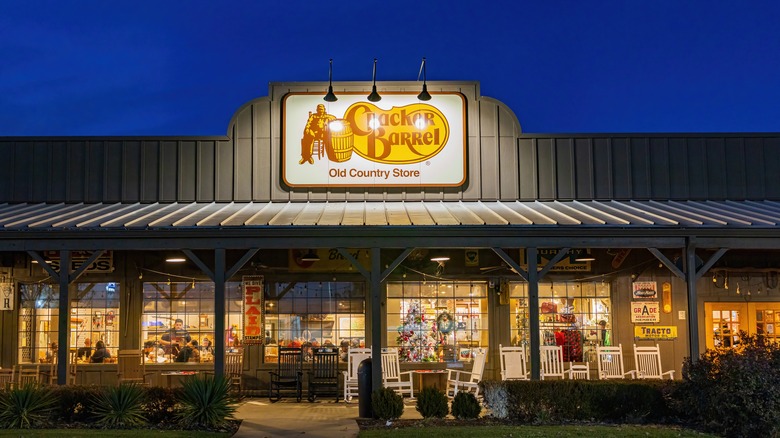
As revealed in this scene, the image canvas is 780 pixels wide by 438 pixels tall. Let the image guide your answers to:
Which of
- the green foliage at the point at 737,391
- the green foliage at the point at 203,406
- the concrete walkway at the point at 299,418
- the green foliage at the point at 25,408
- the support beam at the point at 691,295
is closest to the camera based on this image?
the green foliage at the point at 737,391

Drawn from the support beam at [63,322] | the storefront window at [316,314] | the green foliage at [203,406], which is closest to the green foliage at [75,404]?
the support beam at [63,322]

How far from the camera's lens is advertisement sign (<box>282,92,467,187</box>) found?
1501 centimetres

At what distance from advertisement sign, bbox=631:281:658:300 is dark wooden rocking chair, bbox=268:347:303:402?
21.0 feet

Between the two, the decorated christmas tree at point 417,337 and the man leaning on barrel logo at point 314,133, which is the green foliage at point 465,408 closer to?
the decorated christmas tree at point 417,337

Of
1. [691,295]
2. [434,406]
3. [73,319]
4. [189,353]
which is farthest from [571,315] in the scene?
[73,319]

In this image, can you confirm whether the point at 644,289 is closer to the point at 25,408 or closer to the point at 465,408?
the point at 465,408

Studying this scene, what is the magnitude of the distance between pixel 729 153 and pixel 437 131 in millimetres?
5604

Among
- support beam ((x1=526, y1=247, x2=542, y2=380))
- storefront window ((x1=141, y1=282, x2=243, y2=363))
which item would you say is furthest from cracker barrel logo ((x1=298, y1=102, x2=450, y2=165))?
support beam ((x1=526, y1=247, x2=542, y2=380))

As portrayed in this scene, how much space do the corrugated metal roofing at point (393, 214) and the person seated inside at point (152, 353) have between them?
268cm

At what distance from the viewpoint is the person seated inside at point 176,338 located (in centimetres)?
1538

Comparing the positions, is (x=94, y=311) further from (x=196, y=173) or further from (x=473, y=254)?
(x=473, y=254)

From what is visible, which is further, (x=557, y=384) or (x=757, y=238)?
(x=757, y=238)

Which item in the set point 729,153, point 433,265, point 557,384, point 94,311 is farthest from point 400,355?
A: point 729,153

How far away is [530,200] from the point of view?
49.7 feet
